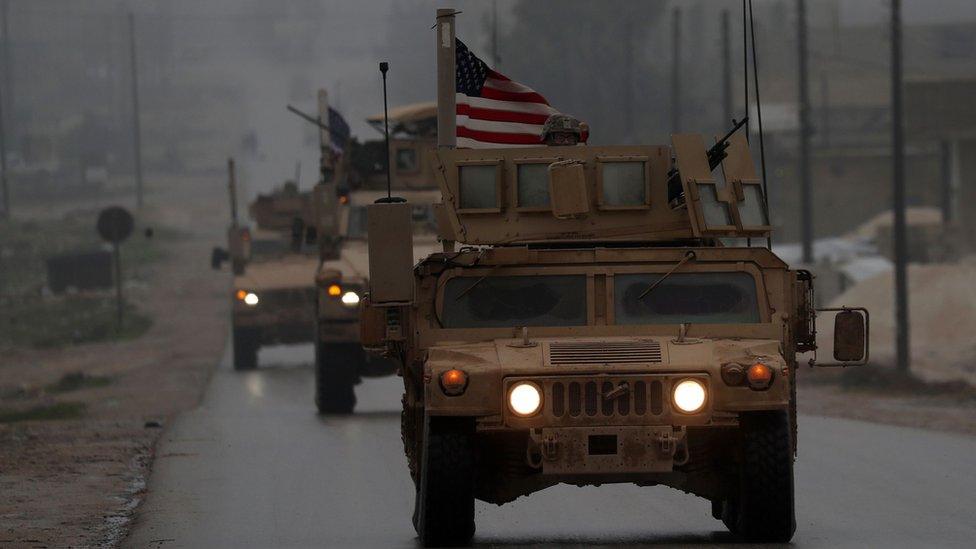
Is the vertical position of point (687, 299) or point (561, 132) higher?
point (561, 132)

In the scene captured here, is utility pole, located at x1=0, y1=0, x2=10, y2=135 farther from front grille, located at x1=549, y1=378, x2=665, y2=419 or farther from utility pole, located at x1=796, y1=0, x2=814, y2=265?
front grille, located at x1=549, y1=378, x2=665, y2=419

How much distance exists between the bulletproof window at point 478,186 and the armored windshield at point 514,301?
1.14 meters

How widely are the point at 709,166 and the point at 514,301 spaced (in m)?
1.64

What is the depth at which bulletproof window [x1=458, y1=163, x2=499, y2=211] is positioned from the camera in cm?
1248

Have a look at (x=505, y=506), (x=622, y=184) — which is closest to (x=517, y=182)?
(x=622, y=184)

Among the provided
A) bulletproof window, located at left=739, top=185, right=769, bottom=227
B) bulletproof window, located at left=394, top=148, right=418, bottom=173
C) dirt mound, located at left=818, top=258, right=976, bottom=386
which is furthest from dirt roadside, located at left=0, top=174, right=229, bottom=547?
dirt mound, located at left=818, top=258, right=976, bottom=386

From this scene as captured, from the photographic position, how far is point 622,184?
1245 centimetres

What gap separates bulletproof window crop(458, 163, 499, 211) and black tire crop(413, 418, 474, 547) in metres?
2.25

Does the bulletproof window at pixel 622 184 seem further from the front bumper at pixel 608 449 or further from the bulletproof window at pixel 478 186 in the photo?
the front bumper at pixel 608 449

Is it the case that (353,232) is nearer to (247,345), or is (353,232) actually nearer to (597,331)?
(247,345)

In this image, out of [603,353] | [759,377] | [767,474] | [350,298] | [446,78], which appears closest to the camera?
[759,377]

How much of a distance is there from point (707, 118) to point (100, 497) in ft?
238

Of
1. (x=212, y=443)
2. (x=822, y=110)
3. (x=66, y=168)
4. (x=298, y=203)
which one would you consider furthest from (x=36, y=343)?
(x=66, y=168)

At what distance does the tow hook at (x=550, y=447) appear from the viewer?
10.2 meters
